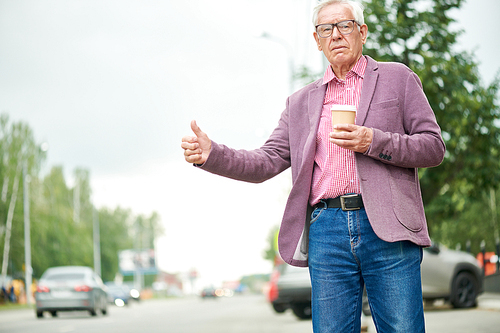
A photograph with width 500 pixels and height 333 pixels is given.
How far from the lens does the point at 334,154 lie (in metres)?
3.14

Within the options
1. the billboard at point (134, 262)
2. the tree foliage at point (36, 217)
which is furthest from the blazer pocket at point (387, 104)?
the billboard at point (134, 262)

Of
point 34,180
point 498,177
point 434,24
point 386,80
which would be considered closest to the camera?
point 386,80

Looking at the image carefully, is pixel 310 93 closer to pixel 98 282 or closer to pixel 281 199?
pixel 98 282

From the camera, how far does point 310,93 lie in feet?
11.2

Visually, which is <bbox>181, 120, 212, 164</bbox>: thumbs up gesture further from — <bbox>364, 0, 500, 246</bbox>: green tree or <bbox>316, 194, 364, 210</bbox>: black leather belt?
<bbox>364, 0, 500, 246</bbox>: green tree

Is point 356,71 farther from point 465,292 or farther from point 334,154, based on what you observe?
point 465,292

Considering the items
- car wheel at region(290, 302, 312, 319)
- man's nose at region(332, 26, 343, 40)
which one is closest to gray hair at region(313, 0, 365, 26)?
man's nose at region(332, 26, 343, 40)

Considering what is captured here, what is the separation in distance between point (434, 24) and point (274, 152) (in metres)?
10.3

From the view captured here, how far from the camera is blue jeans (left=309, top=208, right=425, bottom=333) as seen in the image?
296 cm

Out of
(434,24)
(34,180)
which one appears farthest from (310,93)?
(34,180)

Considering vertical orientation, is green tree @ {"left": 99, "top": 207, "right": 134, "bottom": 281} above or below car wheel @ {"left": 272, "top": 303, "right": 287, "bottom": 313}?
above

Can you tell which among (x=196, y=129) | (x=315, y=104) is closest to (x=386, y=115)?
(x=315, y=104)

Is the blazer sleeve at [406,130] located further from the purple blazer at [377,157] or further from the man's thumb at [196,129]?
the man's thumb at [196,129]

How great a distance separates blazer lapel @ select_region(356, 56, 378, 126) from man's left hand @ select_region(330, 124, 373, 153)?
163mm
